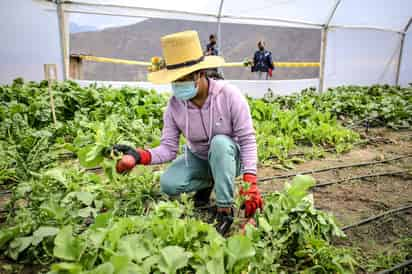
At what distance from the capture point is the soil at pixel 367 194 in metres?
2.06

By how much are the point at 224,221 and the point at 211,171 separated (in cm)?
37

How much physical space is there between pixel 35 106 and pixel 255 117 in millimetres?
2646

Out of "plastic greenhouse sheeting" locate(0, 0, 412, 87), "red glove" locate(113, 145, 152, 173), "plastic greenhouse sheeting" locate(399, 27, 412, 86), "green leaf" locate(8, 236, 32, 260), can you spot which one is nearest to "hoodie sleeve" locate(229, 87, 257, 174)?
"red glove" locate(113, 145, 152, 173)

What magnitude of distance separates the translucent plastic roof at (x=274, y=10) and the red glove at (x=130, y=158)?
16.6ft

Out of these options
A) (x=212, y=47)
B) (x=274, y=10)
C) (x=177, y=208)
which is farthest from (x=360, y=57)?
(x=177, y=208)

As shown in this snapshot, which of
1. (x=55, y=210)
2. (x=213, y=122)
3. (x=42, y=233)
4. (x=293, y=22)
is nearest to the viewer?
(x=42, y=233)

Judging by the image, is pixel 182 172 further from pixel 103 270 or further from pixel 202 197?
pixel 103 270

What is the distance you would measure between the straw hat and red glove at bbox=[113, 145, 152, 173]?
0.43 meters

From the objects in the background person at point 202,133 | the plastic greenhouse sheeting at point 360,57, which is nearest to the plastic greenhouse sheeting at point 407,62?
the plastic greenhouse sheeting at point 360,57

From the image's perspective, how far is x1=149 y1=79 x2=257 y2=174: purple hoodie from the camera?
6.87 feet

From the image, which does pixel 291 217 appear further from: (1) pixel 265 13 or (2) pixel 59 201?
(1) pixel 265 13

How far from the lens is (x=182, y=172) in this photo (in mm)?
2285

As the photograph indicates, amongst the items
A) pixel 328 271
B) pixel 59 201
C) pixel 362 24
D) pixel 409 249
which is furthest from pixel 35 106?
pixel 362 24

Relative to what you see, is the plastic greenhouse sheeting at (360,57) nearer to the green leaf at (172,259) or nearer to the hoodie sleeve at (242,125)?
the hoodie sleeve at (242,125)
